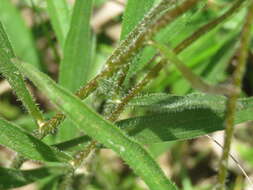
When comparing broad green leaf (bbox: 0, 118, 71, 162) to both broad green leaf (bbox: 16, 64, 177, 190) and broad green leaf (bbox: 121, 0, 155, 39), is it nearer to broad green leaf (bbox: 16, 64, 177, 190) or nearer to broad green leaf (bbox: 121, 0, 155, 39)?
broad green leaf (bbox: 16, 64, 177, 190)

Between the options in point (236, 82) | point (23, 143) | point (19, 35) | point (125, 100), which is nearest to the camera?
point (236, 82)

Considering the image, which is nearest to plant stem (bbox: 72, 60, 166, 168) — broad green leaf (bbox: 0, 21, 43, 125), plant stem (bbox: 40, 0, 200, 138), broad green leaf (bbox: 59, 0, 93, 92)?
plant stem (bbox: 40, 0, 200, 138)

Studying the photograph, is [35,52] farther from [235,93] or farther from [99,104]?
[235,93]

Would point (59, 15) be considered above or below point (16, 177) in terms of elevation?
above

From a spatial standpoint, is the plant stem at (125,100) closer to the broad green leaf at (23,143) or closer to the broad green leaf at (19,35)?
the broad green leaf at (23,143)

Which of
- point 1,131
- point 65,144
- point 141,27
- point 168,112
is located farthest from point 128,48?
point 65,144

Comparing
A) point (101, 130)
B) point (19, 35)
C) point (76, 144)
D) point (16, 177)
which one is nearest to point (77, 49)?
point (76, 144)

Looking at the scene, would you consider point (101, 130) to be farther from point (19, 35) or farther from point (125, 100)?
point (19, 35)

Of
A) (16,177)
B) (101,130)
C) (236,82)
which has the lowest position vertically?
(16,177)
